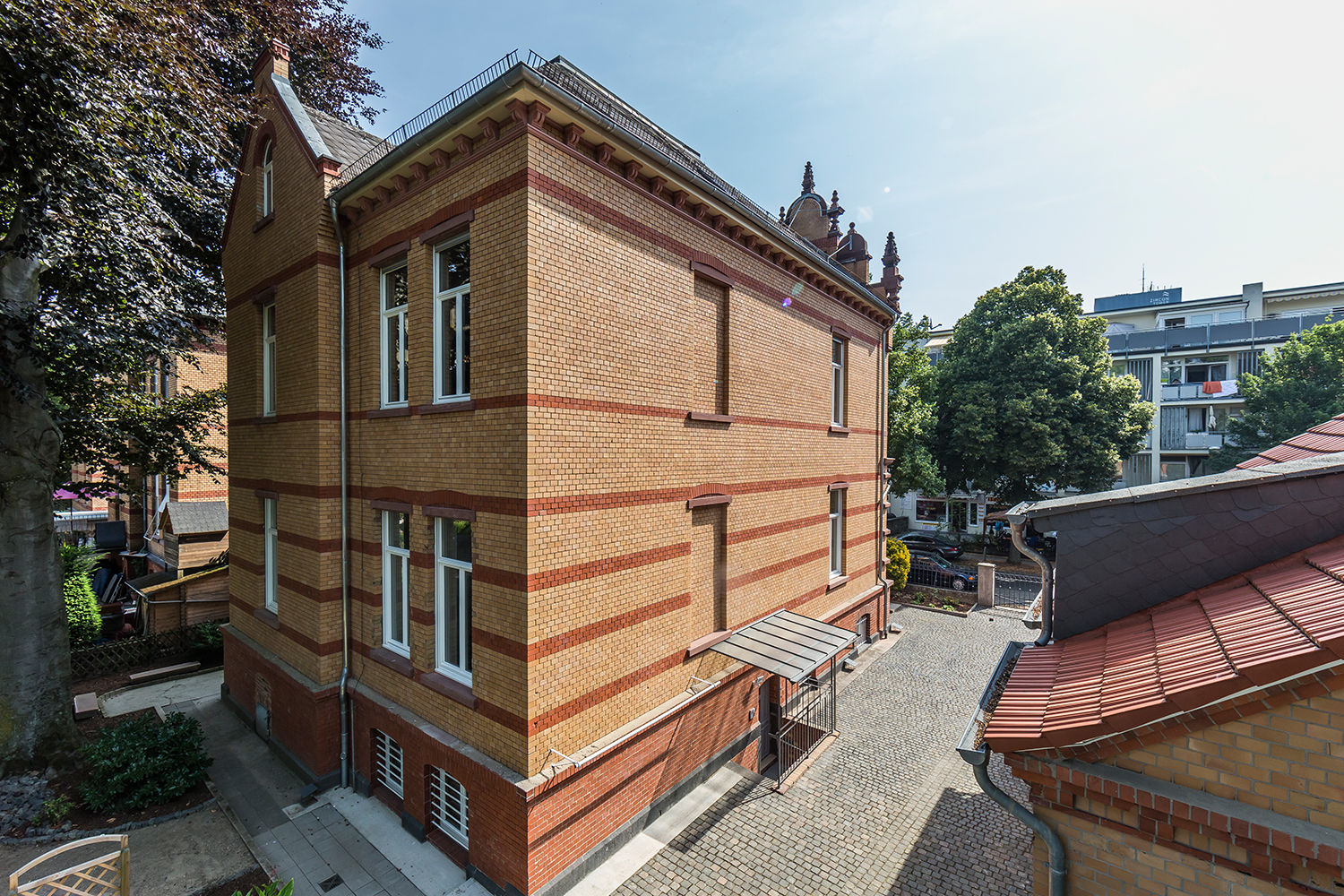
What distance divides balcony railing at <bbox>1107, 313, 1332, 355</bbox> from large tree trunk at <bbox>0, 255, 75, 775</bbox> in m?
45.0

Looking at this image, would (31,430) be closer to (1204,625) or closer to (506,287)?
(506,287)

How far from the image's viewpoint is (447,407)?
22.3 feet

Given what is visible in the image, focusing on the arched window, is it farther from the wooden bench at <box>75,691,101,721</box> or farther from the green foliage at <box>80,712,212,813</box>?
the wooden bench at <box>75,691,101,721</box>

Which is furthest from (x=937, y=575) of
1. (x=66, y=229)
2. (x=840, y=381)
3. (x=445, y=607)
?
(x=66, y=229)

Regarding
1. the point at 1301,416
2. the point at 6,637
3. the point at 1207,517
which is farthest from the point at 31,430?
the point at 1301,416

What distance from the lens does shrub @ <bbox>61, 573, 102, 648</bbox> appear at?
14.2 metres

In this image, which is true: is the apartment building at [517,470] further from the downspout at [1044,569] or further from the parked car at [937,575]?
the parked car at [937,575]

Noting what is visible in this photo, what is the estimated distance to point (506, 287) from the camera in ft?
20.3

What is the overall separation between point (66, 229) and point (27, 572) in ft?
18.1

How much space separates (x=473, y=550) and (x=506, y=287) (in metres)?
3.21

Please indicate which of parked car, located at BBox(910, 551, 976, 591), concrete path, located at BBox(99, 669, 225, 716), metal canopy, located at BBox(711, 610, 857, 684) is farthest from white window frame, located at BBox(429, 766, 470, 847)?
parked car, located at BBox(910, 551, 976, 591)

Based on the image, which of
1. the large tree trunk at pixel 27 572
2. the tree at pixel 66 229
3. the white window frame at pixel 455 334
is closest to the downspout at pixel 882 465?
the white window frame at pixel 455 334

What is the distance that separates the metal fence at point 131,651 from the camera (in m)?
12.7

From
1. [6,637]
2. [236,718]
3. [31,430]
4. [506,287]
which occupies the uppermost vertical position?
[506,287]
